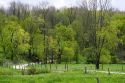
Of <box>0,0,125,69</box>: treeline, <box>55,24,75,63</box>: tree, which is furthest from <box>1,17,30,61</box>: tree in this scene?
<box>55,24,75,63</box>: tree

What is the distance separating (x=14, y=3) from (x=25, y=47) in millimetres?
45213

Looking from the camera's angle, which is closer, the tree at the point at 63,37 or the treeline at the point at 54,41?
the treeline at the point at 54,41

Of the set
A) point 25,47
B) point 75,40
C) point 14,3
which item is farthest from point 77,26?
point 14,3

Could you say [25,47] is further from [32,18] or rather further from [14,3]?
[14,3]

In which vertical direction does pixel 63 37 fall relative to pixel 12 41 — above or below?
above

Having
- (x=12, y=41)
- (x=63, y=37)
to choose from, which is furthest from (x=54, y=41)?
(x=12, y=41)

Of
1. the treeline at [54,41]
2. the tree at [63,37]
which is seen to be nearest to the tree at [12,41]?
the treeline at [54,41]

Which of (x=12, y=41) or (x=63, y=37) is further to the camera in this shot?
(x=63, y=37)

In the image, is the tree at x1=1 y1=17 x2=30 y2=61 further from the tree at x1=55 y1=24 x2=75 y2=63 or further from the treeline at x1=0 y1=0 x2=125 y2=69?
the tree at x1=55 y1=24 x2=75 y2=63

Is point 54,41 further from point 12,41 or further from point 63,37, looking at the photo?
point 12,41

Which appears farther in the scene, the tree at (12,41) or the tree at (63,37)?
the tree at (63,37)

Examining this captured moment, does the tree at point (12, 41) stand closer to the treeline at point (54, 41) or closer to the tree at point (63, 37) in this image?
the treeline at point (54, 41)

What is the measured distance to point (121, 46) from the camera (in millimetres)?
112875

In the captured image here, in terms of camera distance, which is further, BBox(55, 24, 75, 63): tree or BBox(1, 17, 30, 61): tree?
BBox(55, 24, 75, 63): tree
